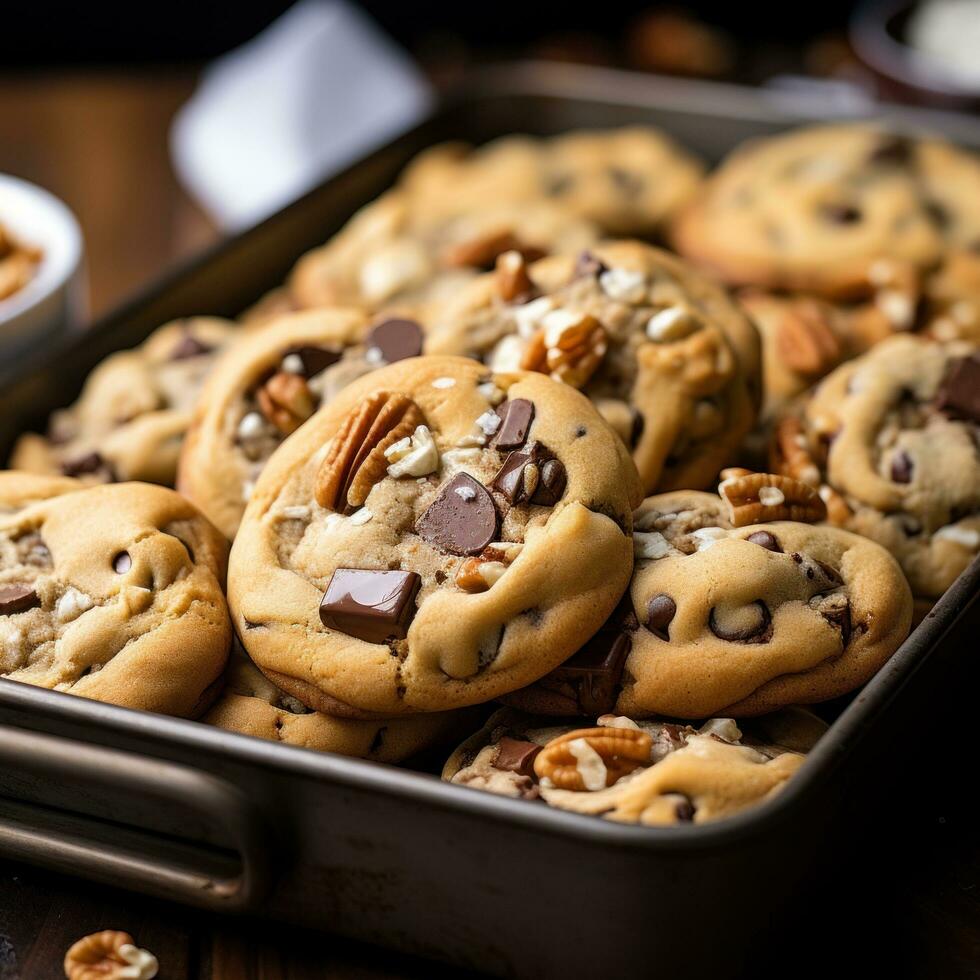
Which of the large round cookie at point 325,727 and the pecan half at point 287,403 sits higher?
the pecan half at point 287,403

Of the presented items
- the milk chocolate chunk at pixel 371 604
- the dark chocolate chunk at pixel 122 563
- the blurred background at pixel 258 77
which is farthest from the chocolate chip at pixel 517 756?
the blurred background at pixel 258 77

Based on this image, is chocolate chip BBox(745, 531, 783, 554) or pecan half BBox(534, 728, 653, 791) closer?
pecan half BBox(534, 728, 653, 791)

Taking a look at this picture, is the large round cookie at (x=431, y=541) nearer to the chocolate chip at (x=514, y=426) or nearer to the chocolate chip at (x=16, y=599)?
the chocolate chip at (x=514, y=426)

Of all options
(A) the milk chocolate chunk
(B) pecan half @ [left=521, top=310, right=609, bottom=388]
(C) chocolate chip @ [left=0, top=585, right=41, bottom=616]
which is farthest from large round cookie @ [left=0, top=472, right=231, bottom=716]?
(B) pecan half @ [left=521, top=310, right=609, bottom=388]

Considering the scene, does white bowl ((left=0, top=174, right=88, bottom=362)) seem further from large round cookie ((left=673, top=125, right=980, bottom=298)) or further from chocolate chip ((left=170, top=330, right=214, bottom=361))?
large round cookie ((left=673, top=125, right=980, bottom=298))

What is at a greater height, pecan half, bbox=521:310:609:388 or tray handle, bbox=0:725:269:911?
pecan half, bbox=521:310:609:388
